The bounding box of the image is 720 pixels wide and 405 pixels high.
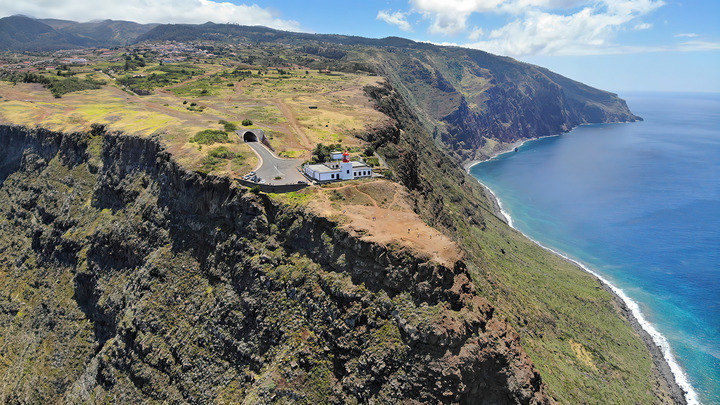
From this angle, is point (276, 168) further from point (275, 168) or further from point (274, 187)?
point (274, 187)

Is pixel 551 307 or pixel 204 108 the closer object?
pixel 551 307

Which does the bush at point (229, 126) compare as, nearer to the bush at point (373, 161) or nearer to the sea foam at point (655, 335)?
the bush at point (373, 161)

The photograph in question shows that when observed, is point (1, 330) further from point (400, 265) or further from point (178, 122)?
point (400, 265)

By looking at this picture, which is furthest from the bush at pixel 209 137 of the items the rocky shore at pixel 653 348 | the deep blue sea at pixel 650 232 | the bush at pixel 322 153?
the deep blue sea at pixel 650 232

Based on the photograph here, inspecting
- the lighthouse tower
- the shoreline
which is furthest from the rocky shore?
the lighthouse tower

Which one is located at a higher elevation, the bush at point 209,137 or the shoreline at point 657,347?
the bush at point 209,137

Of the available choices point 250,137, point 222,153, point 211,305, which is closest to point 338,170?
point 222,153
